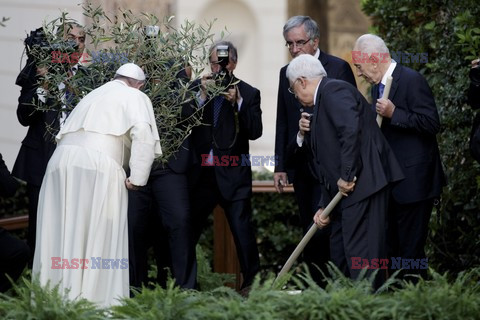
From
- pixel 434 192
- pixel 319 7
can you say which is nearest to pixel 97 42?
pixel 434 192

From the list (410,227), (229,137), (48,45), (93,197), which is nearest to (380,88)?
(410,227)

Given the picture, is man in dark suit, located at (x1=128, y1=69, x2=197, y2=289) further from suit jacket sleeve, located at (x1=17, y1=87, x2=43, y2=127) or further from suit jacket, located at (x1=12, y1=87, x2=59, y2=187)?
suit jacket sleeve, located at (x1=17, y1=87, x2=43, y2=127)

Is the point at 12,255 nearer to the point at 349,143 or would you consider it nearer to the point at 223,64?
the point at 223,64

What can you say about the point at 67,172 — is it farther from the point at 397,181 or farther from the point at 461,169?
the point at 461,169

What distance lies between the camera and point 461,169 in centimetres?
1086

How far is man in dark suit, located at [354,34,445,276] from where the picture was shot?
9.15 metres

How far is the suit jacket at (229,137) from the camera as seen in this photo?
33.9 feet

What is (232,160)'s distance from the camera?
10.4m

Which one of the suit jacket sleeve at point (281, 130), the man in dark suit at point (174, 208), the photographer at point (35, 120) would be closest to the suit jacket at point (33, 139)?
the photographer at point (35, 120)

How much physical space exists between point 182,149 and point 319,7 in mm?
8155

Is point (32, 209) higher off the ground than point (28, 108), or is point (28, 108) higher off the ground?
point (28, 108)

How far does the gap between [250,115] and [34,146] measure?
68.0 inches

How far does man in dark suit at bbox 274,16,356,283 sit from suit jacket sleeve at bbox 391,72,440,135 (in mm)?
702

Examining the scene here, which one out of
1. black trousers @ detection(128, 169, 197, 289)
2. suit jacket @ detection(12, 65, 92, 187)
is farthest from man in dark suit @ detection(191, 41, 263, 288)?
suit jacket @ detection(12, 65, 92, 187)
